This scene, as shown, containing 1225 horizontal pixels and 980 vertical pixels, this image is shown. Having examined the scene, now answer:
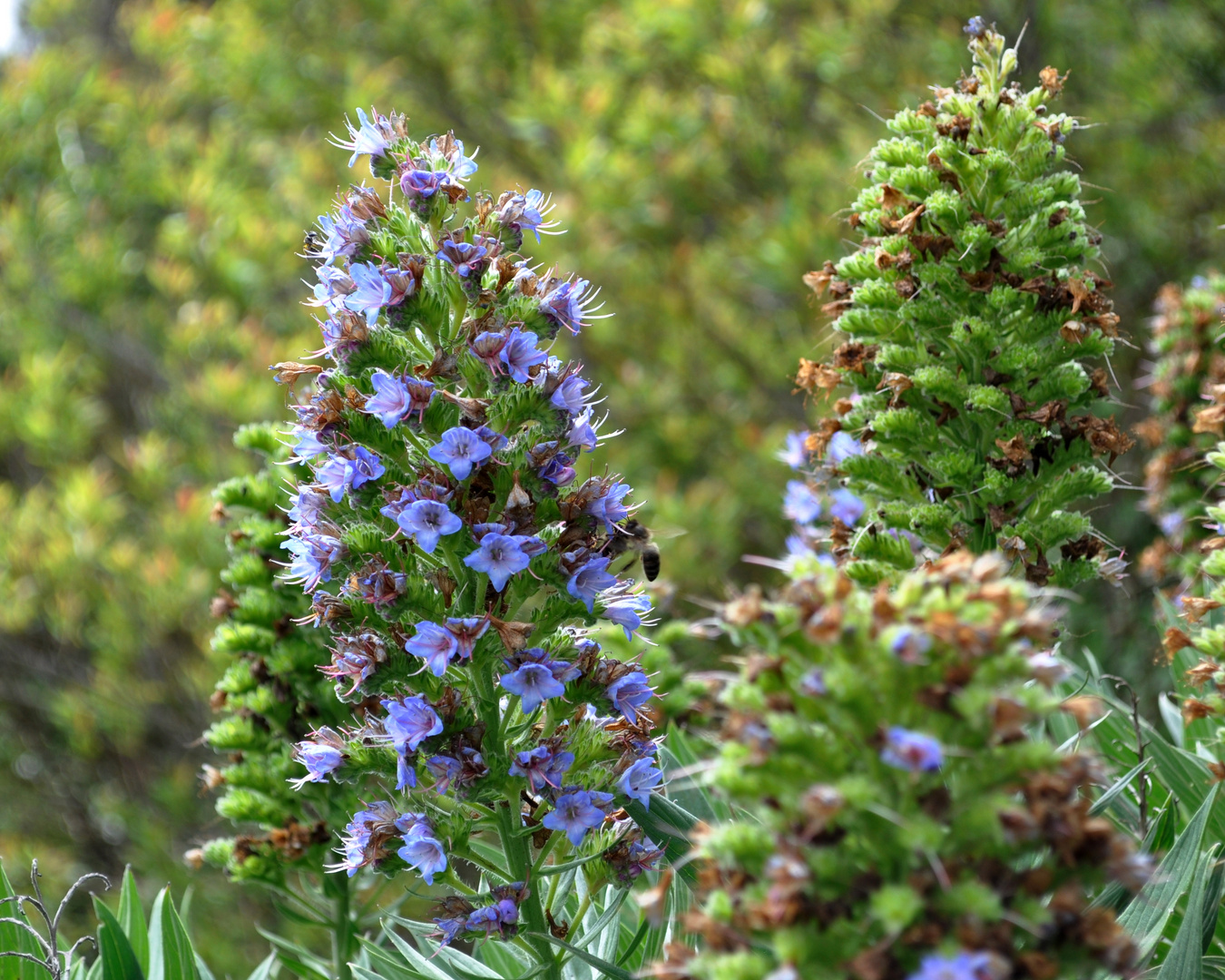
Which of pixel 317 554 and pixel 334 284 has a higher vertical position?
pixel 334 284

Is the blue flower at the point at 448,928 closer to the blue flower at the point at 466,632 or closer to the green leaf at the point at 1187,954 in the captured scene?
the blue flower at the point at 466,632

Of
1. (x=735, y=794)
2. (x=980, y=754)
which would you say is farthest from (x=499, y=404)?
(x=980, y=754)

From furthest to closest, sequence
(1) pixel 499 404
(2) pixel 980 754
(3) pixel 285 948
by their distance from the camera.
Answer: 1. (3) pixel 285 948
2. (1) pixel 499 404
3. (2) pixel 980 754

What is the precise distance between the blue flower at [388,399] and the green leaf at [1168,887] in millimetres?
1513

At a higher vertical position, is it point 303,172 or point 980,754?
point 303,172

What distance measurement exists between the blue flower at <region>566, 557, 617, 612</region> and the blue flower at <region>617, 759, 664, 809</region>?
0.31 m

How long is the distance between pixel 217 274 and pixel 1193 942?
722 cm

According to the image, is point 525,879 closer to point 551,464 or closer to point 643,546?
point 551,464

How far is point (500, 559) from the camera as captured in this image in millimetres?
2055

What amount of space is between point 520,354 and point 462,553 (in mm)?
378

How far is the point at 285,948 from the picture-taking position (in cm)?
279

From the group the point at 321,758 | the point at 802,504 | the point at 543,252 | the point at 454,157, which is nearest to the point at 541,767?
the point at 321,758

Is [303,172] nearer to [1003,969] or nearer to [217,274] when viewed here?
[217,274]

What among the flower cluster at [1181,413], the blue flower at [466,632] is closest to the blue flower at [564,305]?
the blue flower at [466,632]
